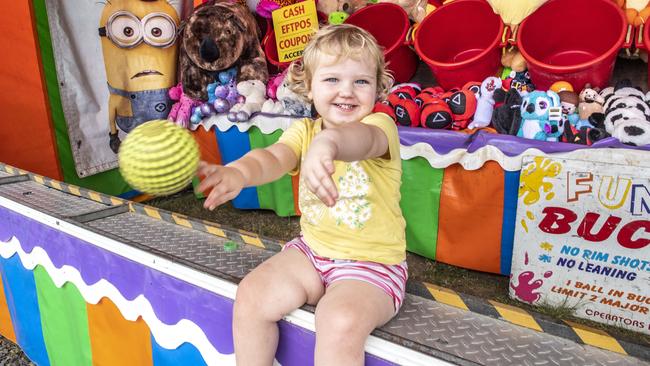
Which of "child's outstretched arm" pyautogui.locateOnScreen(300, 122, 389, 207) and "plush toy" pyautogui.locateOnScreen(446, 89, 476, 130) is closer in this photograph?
"child's outstretched arm" pyautogui.locateOnScreen(300, 122, 389, 207)

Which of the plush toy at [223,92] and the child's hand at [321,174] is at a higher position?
the child's hand at [321,174]

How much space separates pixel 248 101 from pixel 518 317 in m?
2.57

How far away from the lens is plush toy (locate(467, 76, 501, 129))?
2.46 m

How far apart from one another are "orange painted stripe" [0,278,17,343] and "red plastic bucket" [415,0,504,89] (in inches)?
95.6

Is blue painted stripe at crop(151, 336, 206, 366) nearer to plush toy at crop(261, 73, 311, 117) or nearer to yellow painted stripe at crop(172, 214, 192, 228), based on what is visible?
yellow painted stripe at crop(172, 214, 192, 228)

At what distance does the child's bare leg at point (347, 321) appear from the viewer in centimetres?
85

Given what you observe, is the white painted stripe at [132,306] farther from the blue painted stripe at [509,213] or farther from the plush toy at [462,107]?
the plush toy at [462,107]

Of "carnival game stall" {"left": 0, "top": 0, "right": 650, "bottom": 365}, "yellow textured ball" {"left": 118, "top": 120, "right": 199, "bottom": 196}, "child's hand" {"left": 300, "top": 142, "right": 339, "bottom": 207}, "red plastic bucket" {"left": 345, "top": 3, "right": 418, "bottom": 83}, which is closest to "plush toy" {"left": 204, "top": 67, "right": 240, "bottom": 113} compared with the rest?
"carnival game stall" {"left": 0, "top": 0, "right": 650, "bottom": 365}

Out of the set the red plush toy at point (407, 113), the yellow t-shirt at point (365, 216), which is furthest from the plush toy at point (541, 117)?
the yellow t-shirt at point (365, 216)

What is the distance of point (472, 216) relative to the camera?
2393mm

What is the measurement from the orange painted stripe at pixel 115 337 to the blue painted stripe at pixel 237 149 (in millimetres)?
1924

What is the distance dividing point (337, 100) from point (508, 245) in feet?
5.19

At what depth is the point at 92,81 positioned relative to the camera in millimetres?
3336

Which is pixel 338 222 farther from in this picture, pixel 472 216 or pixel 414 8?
pixel 414 8
